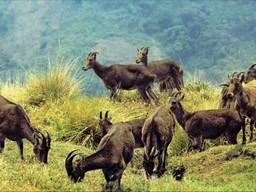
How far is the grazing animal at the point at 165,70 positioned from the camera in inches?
756

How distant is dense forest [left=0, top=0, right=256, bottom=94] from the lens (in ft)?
179

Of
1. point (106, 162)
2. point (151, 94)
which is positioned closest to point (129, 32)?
point (151, 94)

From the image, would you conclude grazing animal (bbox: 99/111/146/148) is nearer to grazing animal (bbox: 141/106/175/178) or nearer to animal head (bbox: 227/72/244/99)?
grazing animal (bbox: 141/106/175/178)

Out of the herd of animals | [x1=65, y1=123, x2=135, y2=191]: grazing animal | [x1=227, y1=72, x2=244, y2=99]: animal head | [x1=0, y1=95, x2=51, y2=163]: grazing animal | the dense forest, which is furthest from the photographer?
the dense forest

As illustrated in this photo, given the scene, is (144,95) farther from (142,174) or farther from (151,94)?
(142,174)

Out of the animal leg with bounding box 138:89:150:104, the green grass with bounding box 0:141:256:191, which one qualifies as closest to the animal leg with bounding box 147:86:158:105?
the animal leg with bounding box 138:89:150:104

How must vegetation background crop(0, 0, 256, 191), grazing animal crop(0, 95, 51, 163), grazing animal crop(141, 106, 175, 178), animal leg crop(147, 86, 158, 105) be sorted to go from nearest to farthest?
vegetation background crop(0, 0, 256, 191)
grazing animal crop(141, 106, 175, 178)
grazing animal crop(0, 95, 51, 163)
animal leg crop(147, 86, 158, 105)

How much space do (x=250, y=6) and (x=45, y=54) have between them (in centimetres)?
2342

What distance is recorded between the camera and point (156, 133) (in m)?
11.3

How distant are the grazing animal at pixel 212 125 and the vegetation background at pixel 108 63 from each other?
0.35 m

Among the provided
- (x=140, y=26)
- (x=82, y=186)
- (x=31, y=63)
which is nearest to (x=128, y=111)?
(x=82, y=186)

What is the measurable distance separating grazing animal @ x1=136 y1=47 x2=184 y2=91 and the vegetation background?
483 millimetres

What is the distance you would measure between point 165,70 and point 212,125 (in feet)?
20.4

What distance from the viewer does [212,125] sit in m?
13.4
